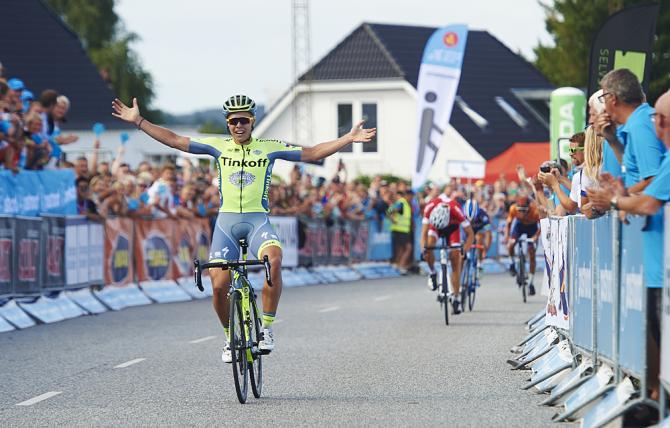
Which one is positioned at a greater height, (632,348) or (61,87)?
(61,87)

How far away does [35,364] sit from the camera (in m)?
14.2

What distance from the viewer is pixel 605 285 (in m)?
9.88

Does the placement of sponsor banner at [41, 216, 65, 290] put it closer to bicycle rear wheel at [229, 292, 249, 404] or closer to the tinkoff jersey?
the tinkoff jersey

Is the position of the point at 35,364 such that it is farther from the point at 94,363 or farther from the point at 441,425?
the point at 441,425

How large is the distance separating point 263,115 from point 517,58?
1234 centimetres

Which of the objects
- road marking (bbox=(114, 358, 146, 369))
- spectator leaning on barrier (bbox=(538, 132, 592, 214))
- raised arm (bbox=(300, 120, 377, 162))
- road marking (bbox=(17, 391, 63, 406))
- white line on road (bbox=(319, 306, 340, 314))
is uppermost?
raised arm (bbox=(300, 120, 377, 162))

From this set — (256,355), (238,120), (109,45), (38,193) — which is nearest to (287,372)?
(256,355)

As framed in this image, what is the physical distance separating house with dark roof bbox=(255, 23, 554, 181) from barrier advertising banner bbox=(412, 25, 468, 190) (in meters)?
29.6

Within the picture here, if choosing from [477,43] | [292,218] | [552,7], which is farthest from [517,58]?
[292,218]

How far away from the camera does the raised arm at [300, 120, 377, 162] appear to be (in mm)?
11820

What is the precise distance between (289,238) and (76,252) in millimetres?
10661

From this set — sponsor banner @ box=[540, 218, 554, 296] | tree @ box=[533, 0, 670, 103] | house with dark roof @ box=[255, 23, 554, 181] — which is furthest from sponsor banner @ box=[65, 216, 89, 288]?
house with dark roof @ box=[255, 23, 554, 181]

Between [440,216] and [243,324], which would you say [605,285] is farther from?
[440,216]

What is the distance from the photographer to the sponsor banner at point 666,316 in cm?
802
